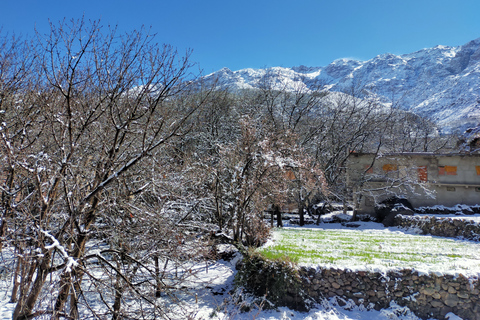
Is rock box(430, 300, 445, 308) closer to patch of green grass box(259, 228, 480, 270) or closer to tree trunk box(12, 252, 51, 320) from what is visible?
patch of green grass box(259, 228, 480, 270)

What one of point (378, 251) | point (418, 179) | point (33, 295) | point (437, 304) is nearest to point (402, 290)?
point (437, 304)

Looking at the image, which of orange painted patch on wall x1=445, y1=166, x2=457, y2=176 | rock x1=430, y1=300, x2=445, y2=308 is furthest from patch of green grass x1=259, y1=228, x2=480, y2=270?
orange painted patch on wall x1=445, y1=166, x2=457, y2=176

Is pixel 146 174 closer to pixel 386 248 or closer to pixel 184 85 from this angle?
pixel 184 85

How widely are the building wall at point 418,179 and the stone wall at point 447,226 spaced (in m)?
4.53

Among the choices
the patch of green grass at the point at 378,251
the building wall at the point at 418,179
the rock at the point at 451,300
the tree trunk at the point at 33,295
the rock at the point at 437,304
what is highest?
the building wall at the point at 418,179

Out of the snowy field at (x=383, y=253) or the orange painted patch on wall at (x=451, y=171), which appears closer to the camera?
the snowy field at (x=383, y=253)

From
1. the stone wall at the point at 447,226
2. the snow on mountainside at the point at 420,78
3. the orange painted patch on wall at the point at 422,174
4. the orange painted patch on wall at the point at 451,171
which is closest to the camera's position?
the stone wall at the point at 447,226

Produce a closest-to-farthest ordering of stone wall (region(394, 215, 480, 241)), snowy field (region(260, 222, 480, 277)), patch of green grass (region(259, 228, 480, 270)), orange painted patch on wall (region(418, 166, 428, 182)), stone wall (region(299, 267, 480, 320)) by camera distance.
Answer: stone wall (region(299, 267, 480, 320)) < snowy field (region(260, 222, 480, 277)) < patch of green grass (region(259, 228, 480, 270)) < stone wall (region(394, 215, 480, 241)) < orange painted patch on wall (region(418, 166, 428, 182))

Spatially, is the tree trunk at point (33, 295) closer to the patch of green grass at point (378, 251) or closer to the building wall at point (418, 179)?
the patch of green grass at point (378, 251)

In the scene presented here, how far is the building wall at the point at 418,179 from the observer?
65.7 ft

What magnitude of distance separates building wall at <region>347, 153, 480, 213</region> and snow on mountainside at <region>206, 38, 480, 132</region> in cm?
770

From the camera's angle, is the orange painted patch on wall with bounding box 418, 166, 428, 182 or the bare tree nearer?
the bare tree

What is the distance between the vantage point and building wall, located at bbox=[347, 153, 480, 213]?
65.7 feet

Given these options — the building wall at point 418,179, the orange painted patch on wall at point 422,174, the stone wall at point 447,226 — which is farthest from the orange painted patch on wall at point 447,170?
the stone wall at point 447,226
